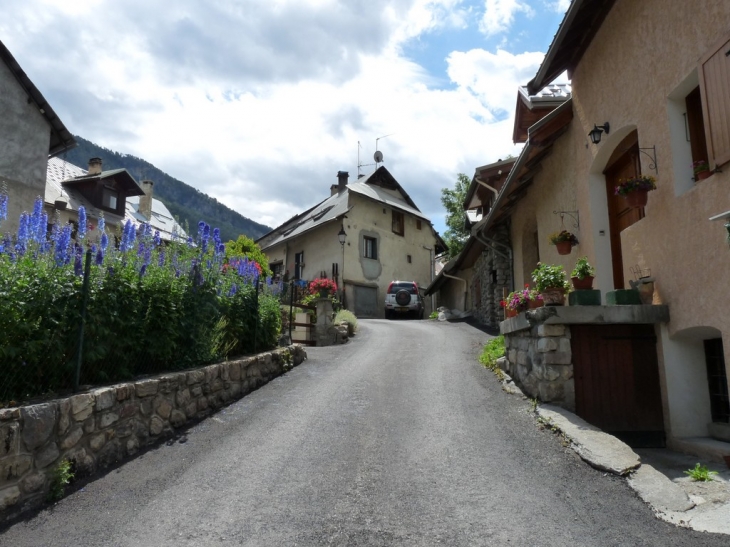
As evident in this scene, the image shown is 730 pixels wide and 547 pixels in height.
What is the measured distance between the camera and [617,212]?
7664mm

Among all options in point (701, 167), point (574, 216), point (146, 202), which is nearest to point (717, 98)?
point (701, 167)

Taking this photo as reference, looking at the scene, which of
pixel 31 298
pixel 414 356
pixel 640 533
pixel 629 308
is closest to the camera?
pixel 640 533

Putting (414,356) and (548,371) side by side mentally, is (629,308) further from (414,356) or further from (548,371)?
(414,356)

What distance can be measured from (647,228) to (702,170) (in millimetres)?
1212

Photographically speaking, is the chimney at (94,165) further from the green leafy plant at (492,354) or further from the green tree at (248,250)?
the green leafy plant at (492,354)

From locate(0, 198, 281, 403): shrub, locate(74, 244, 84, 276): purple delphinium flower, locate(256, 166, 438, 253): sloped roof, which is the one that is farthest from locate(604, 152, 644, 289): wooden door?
locate(256, 166, 438, 253): sloped roof

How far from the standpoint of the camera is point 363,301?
27297 millimetres

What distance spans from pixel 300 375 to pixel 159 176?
431ft

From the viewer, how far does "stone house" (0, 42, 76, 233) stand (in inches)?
558

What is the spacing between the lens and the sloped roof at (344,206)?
2762 cm

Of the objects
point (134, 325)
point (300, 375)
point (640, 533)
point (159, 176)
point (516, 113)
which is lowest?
point (640, 533)

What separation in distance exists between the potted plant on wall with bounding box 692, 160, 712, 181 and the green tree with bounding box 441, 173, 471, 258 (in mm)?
29371

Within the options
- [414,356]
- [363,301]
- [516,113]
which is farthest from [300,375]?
[363,301]

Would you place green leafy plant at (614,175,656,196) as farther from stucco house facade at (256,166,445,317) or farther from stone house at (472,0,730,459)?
stucco house facade at (256,166,445,317)
